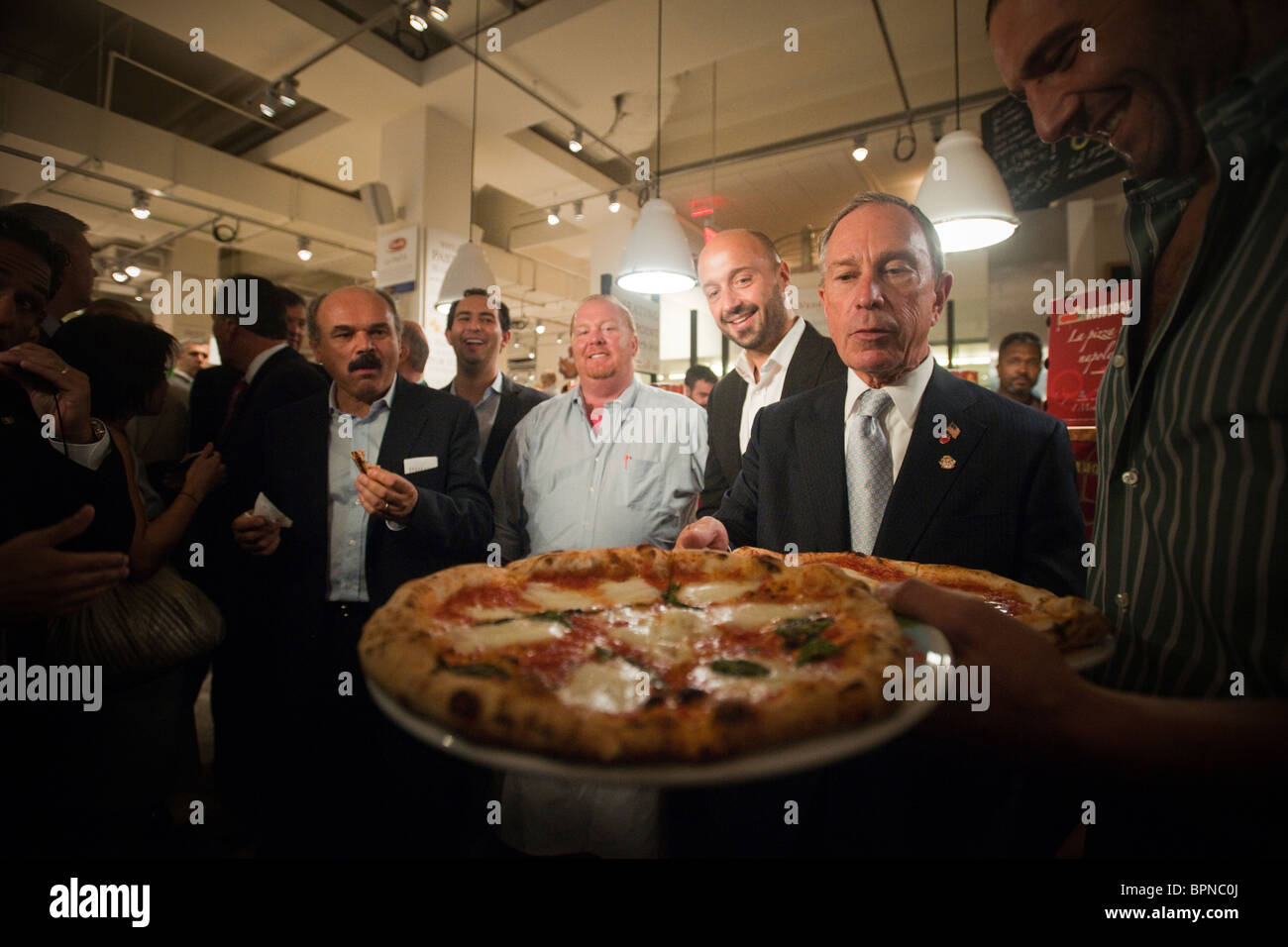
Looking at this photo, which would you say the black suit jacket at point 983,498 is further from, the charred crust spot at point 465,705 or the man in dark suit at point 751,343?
the charred crust spot at point 465,705

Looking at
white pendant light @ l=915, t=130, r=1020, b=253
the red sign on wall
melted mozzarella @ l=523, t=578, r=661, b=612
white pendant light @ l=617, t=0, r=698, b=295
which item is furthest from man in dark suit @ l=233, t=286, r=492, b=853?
the red sign on wall

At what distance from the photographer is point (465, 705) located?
31.7 inches

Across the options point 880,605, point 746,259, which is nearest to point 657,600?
point 880,605

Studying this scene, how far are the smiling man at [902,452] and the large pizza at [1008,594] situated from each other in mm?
163

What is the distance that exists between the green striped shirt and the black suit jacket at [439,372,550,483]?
9.89ft

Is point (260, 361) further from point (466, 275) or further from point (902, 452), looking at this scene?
point (902, 452)

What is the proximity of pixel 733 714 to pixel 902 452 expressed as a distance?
1.30m

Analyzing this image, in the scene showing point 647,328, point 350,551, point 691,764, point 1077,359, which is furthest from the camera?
point 647,328

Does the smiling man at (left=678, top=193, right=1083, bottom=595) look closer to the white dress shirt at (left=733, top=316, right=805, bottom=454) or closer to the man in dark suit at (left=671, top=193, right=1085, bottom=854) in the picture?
the man in dark suit at (left=671, top=193, right=1085, bottom=854)

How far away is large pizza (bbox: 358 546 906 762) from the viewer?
79 cm

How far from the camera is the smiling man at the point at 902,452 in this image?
169cm

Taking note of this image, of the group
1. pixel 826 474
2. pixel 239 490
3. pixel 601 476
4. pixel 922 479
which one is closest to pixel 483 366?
pixel 601 476

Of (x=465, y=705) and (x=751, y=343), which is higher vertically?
(x=751, y=343)

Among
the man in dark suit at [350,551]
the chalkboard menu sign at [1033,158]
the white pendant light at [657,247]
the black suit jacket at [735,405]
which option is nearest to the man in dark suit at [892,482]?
the black suit jacket at [735,405]
